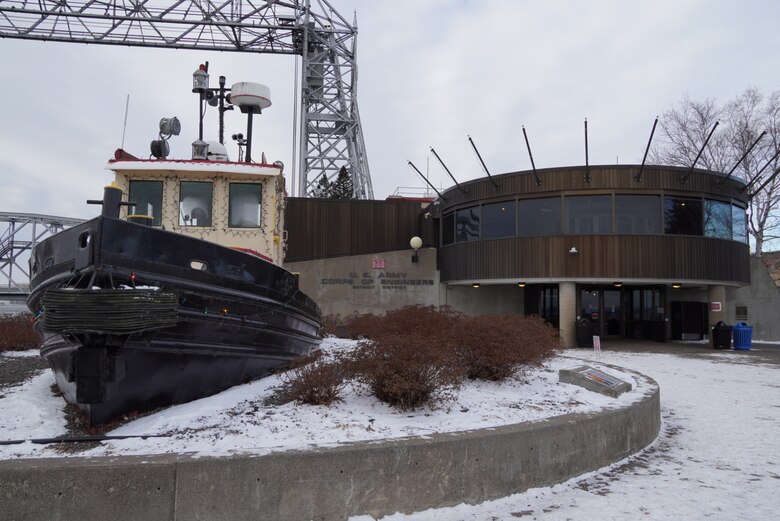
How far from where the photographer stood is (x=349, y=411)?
5.18 metres

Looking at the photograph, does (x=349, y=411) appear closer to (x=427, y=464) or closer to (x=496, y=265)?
(x=427, y=464)

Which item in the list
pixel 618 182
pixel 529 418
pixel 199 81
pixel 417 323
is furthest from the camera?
pixel 618 182

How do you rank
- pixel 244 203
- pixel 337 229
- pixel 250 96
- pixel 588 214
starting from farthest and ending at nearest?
pixel 337 229
pixel 588 214
pixel 250 96
pixel 244 203

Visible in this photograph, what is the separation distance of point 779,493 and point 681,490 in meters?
0.82

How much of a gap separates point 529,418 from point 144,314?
3.65 meters

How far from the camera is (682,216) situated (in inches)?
702

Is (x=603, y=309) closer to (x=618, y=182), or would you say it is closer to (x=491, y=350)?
(x=618, y=182)

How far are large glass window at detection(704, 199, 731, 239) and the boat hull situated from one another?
16.9 metres

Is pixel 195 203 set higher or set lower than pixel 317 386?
higher

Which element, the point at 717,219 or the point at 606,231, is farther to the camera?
the point at 717,219

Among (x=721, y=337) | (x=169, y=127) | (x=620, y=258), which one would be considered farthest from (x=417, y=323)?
(x=721, y=337)

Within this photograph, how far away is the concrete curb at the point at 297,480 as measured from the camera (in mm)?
3469

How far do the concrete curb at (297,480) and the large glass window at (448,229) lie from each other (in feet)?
54.9

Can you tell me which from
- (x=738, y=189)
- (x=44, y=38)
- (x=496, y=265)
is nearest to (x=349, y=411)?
(x=496, y=265)
